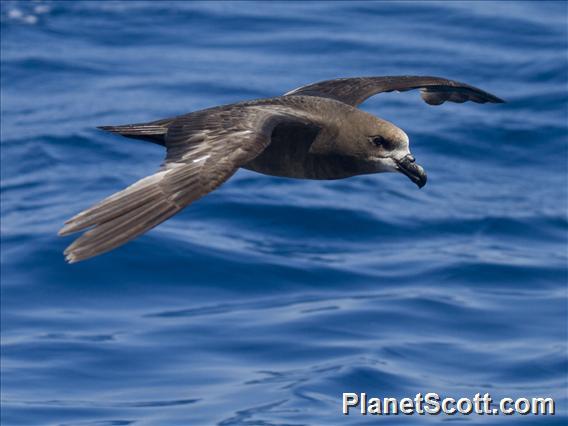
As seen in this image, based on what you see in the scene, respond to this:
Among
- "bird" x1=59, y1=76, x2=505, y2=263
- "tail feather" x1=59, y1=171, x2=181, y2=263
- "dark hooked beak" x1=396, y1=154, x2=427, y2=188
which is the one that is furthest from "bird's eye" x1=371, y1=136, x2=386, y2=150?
"tail feather" x1=59, y1=171, x2=181, y2=263

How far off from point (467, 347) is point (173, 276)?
12.0ft

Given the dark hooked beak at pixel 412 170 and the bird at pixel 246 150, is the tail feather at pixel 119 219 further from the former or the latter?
the dark hooked beak at pixel 412 170

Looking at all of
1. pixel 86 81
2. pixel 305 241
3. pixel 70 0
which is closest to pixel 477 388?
pixel 305 241

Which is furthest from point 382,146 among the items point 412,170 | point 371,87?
point 371,87

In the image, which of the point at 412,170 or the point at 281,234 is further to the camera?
the point at 281,234

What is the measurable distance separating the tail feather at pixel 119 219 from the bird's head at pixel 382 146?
189cm

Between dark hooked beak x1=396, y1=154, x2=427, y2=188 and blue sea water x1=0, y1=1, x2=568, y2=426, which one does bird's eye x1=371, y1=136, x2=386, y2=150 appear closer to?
dark hooked beak x1=396, y1=154, x2=427, y2=188

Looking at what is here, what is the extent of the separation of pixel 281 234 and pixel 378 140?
9058 mm

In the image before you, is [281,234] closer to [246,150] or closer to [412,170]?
[412,170]

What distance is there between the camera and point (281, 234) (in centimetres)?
1923

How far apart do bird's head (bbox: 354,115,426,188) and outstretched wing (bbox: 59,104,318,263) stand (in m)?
0.50

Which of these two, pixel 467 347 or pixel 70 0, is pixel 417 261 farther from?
pixel 70 0

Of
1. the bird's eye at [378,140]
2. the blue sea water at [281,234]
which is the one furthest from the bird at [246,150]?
the blue sea water at [281,234]

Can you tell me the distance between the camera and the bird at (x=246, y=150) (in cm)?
843
